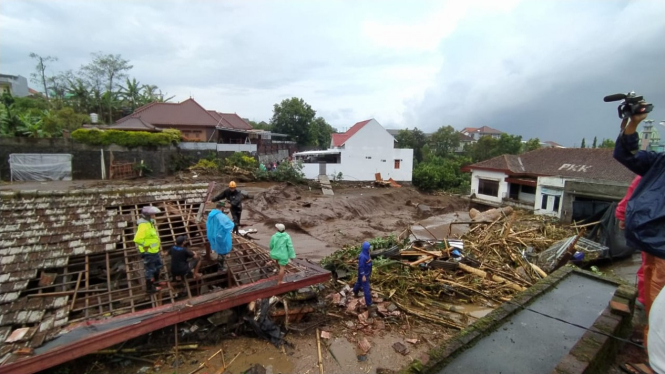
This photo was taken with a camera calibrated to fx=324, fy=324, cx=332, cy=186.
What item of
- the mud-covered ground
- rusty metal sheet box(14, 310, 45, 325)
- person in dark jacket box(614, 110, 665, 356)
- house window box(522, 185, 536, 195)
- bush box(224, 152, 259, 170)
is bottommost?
the mud-covered ground

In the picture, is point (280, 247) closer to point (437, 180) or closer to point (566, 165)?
point (566, 165)

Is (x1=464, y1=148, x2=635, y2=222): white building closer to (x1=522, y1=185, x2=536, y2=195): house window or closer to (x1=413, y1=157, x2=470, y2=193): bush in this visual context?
(x1=522, y1=185, x2=536, y2=195): house window

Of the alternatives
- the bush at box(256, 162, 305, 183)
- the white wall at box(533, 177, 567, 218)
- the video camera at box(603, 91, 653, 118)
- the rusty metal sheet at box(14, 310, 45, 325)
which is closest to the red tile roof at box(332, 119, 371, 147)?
the bush at box(256, 162, 305, 183)

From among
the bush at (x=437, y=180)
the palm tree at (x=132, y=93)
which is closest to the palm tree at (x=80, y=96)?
the palm tree at (x=132, y=93)

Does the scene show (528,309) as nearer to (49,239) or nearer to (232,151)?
(49,239)

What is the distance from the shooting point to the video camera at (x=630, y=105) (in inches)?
115

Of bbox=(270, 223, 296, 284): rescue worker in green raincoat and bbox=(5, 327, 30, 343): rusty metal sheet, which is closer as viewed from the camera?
bbox=(5, 327, 30, 343): rusty metal sheet

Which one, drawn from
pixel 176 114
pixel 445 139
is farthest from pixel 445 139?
pixel 176 114

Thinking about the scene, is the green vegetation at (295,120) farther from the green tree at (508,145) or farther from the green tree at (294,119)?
the green tree at (508,145)

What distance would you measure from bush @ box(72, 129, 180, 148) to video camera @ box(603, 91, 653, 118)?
96.1 feet

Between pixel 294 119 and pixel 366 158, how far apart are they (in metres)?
20.3

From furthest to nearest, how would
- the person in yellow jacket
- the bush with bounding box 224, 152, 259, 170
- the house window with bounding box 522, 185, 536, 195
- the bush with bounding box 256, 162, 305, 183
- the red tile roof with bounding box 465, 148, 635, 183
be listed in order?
the bush with bounding box 224, 152, 259, 170 → the bush with bounding box 256, 162, 305, 183 → the house window with bounding box 522, 185, 536, 195 → the red tile roof with bounding box 465, 148, 635, 183 → the person in yellow jacket

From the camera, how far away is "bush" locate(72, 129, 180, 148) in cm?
2436

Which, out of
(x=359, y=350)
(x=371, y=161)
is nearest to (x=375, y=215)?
(x=371, y=161)
